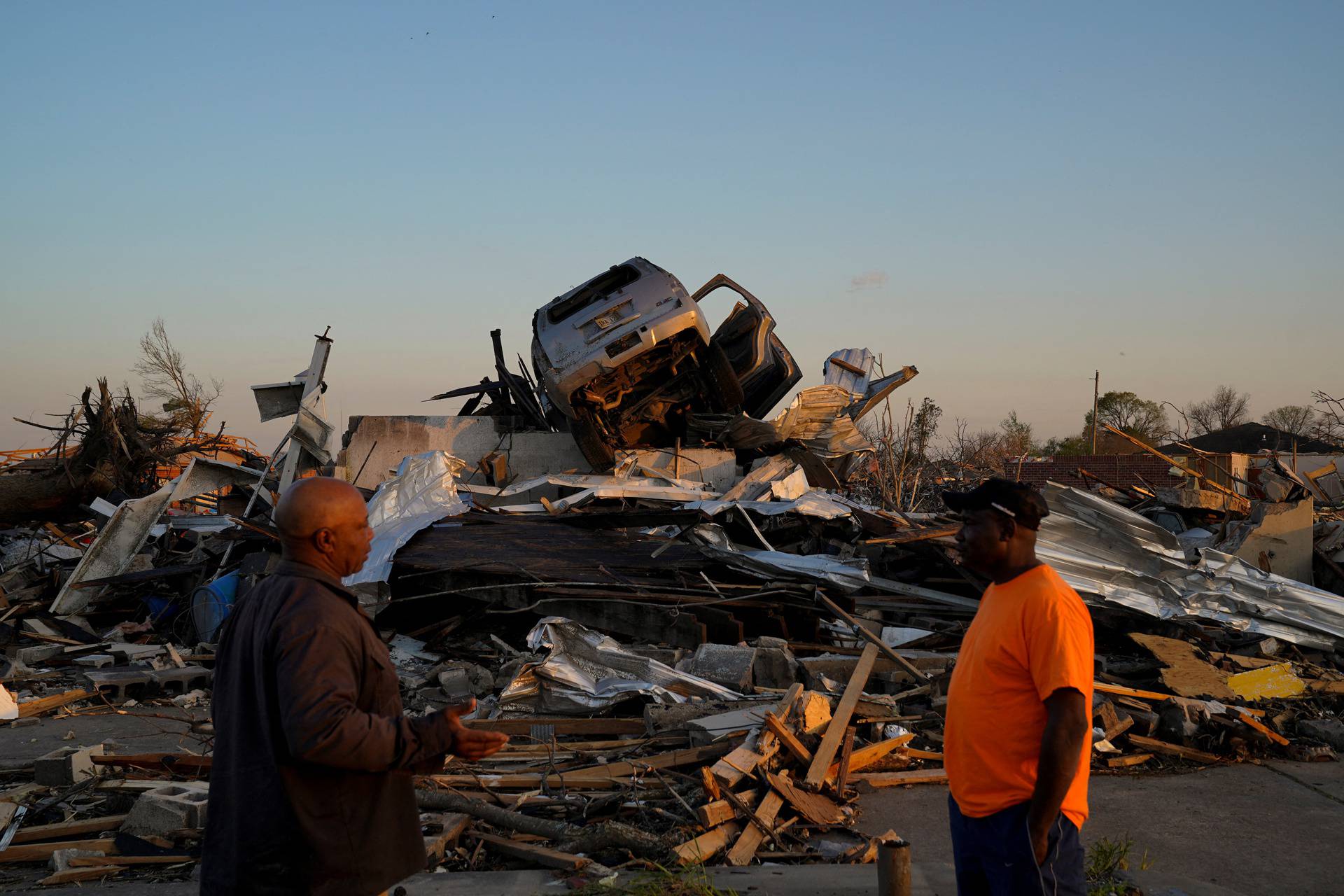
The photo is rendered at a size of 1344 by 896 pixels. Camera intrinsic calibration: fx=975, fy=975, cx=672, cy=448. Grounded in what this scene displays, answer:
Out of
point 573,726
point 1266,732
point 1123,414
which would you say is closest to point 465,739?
point 573,726

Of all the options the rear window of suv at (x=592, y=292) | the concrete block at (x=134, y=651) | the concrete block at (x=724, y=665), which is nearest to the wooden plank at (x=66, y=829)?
the concrete block at (x=724, y=665)

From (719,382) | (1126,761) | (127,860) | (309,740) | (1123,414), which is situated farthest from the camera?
(1123,414)

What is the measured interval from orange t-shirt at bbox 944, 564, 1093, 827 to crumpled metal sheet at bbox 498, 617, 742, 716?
4295 mm

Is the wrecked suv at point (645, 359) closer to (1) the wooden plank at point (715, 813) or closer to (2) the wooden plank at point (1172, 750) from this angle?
(2) the wooden plank at point (1172, 750)

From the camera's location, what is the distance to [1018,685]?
2590mm

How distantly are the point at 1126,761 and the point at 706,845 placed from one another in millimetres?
3107

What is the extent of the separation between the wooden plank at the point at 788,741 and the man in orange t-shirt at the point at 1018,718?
267 centimetres

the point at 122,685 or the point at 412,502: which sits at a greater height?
the point at 412,502

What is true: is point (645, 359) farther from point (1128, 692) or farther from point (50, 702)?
point (50, 702)

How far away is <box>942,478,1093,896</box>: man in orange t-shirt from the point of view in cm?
247

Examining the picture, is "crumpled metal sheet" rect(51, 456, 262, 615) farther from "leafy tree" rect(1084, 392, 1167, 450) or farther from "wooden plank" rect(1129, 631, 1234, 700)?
"leafy tree" rect(1084, 392, 1167, 450)

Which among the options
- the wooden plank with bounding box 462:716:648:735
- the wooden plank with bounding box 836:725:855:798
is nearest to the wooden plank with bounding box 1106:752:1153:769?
the wooden plank with bounding box 836:725:855:798

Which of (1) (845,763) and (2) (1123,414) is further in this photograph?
(2) (1123,414)

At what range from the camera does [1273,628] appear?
27.0ft
